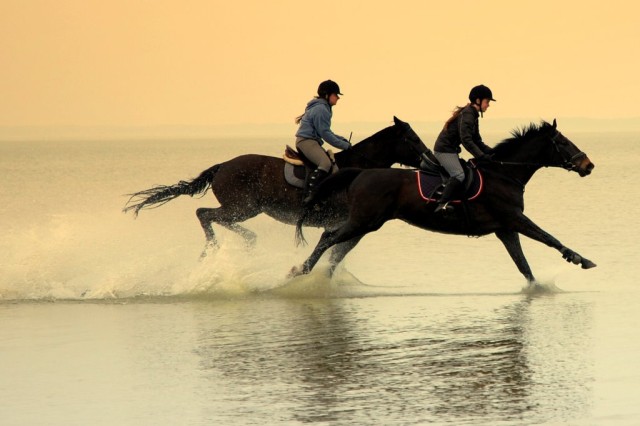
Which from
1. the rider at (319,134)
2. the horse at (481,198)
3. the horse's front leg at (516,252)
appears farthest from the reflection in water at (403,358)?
the rider at (319,134)

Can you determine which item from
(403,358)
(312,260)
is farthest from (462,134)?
Result: (403,358)

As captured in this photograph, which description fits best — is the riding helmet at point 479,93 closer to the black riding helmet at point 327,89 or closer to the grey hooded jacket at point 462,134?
the grey hooded jacket at point 462,134

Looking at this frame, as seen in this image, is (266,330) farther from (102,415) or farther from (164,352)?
(102,415)

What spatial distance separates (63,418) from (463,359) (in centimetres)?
352

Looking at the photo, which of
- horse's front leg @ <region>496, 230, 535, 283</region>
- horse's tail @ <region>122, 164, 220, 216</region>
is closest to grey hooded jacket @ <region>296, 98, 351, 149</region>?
horse's tail @ <region>122, 164, 220, 216</region>

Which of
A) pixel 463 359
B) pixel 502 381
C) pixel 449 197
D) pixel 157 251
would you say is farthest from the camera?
pixel 157 251

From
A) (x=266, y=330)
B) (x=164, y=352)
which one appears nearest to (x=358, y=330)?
(x=266, y=330)

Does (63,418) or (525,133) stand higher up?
(525,133)

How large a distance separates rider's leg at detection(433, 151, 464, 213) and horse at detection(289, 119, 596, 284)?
6.6 inches

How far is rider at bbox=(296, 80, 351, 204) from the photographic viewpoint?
18.3m

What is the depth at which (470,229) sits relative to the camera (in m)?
17.6

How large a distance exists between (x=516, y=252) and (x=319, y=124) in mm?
2828

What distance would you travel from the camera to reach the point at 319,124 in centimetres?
1830

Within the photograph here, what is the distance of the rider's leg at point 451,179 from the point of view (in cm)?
1720
